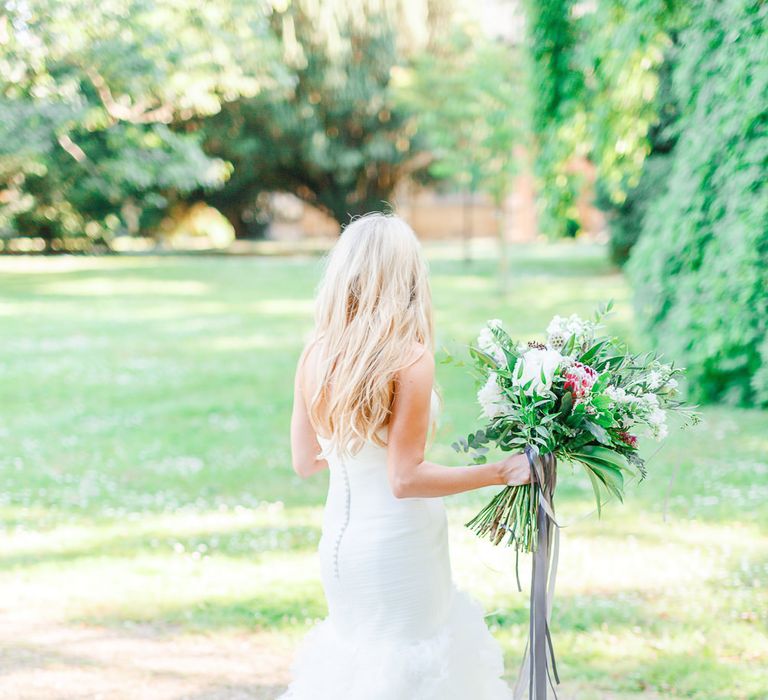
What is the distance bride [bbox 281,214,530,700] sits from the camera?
2.72 metres

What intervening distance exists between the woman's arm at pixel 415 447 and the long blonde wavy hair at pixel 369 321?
0.13 feet

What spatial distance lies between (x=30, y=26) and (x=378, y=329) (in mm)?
15291

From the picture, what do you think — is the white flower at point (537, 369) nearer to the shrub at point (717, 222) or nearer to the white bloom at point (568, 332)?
the white bloom at point (568, 332)

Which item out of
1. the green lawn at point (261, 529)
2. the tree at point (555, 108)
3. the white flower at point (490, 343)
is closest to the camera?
the white flower at point (490, 343)

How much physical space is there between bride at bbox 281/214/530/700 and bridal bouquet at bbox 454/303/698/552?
120mm

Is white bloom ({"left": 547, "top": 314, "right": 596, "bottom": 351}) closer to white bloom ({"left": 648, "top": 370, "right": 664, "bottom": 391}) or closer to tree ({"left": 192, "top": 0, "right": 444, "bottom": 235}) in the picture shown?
white bloom ({"left": 648, "top": 370, "right": 664, "bottom": 391})

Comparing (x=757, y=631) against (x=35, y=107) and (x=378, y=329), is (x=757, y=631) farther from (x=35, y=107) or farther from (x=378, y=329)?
(x=35, y=107)

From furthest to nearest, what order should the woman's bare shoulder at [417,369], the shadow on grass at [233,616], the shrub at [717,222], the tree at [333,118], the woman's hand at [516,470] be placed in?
the tree at [333,118], the shrub at [717,222], the shadow on grass at [233,616], the woman's hand at [516,470], the woman's bare shoulder at [417,369]

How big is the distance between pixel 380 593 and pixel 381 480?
1.14ft

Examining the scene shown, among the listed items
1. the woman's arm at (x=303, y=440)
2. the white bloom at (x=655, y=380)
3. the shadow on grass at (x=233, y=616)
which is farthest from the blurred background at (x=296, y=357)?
the woman's arm at (x=303, y=440)

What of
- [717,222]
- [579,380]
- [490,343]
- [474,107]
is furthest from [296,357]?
[579,380]

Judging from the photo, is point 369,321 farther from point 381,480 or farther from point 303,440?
point 303,440

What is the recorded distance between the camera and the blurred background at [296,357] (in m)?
4.70

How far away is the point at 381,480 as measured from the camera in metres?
2.89
